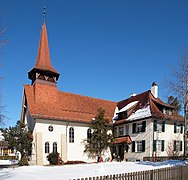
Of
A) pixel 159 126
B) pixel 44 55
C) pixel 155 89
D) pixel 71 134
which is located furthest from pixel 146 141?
pixel 44 55

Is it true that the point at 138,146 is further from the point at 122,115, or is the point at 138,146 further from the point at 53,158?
the point at 53,158

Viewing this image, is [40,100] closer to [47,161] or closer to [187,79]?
[47,161]

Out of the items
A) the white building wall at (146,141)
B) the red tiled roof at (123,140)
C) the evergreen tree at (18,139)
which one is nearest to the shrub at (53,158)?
the evergreen tree at (18,139)

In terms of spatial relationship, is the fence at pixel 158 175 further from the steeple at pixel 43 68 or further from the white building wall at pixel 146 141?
the steeple at pixel 43 68

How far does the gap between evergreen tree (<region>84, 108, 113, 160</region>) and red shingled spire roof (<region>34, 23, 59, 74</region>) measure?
31.7 ft

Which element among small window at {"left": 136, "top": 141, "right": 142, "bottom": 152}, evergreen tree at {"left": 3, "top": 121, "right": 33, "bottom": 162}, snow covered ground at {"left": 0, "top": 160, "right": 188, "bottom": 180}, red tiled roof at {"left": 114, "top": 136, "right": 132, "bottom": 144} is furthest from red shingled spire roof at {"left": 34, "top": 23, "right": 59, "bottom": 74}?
snow covered ground at {"left": 0, "top": 160, "right": 188, "bottom": 180}

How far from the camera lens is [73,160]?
86.5 feet

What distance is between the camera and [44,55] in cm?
3186

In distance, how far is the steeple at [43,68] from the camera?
29.2 metres

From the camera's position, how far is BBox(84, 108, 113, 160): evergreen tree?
26464 mm

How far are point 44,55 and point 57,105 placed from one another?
8501 millimetres

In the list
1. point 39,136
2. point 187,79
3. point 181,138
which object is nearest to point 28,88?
point 39,136

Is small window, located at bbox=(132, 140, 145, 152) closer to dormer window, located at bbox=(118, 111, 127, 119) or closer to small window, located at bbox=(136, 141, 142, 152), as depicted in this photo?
small window, located at bbox=(136, 141, 142, 152)

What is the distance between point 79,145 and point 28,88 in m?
10.00
